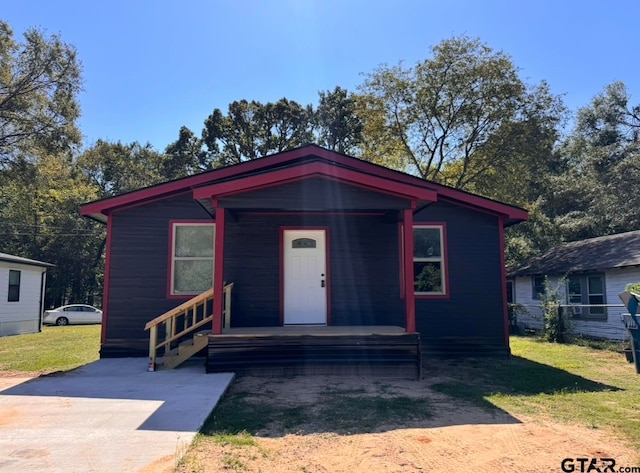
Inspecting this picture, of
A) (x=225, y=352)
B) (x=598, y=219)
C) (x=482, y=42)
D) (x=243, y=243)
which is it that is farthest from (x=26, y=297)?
(x=598, y=219)

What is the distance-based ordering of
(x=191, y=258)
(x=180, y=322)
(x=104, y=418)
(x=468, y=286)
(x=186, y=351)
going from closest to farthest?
(x=104, y=418), (x=186, y=351), (x=180, y=322), (x=191, y=258), (x=468, y=286)

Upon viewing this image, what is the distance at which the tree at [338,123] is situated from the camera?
95.3 ft

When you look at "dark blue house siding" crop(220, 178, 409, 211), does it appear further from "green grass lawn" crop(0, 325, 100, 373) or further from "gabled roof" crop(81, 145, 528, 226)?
"green grass lawn" crop(0, 325, 100, 373)

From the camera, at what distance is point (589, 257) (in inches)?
585

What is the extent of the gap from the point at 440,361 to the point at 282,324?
10.1 feet

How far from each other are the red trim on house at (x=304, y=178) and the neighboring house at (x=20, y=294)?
39.5 ft

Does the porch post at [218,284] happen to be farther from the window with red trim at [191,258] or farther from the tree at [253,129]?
the tree at [253,129]

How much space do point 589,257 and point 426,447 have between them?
1383 cm

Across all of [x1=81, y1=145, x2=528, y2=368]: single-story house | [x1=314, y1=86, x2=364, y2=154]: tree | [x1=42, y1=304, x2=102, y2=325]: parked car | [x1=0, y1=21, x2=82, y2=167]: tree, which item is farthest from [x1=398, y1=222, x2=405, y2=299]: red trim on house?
[x1=314, y1=86, x2=364, y2=154]: tree

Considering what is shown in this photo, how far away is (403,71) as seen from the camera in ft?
71.5

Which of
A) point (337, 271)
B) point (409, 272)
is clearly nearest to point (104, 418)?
point (409, 272)

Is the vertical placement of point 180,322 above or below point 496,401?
above

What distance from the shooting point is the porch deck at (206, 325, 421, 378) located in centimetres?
662

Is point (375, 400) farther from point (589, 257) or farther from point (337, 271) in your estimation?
point (589, 257)
